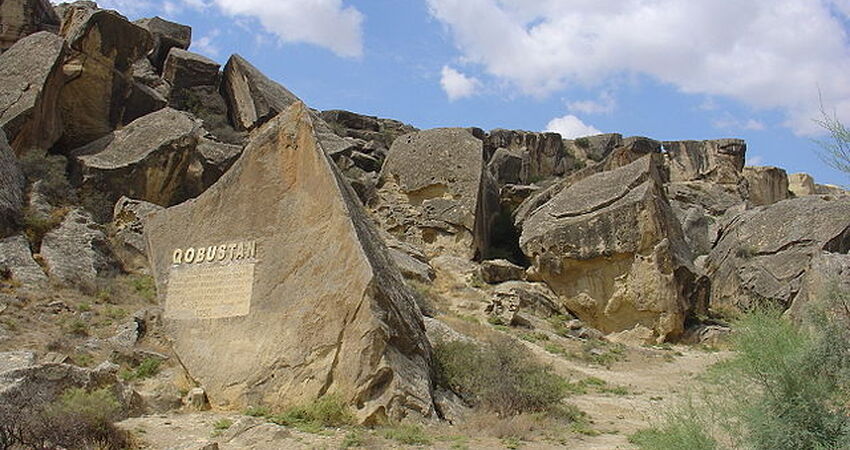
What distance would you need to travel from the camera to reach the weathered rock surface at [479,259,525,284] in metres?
19.8

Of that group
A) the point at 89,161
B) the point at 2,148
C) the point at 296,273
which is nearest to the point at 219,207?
the point at 296,273

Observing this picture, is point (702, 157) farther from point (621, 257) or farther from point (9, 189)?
point (9, 189)

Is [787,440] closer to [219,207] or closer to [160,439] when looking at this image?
[160,439]

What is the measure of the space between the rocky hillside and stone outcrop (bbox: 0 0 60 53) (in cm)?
9

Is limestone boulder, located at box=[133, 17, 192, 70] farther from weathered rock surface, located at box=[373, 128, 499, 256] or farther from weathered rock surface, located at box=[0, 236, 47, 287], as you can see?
weathered rock surface, located at box=[0, 236, 47, 287]

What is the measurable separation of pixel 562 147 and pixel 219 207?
1538 inches

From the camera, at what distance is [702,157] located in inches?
1988

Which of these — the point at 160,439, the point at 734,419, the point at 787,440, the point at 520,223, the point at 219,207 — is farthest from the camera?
the point at 520,223

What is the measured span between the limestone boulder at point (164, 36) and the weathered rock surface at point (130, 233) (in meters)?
11.5

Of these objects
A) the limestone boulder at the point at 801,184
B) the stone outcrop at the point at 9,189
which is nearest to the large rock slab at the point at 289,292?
the stone outcrop at the point at 9,189

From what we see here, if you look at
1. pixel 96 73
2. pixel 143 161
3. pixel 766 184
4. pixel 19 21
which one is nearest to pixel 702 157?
pixel 766 184

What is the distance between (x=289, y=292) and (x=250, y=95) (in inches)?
734

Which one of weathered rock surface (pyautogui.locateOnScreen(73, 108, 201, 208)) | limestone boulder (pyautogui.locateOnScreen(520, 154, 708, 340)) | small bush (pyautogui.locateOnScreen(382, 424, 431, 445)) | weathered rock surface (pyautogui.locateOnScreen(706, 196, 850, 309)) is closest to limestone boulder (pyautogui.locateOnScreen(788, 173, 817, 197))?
weathered rock surface (pyautogui.locateOnScreen(706, 196, 850, 309))

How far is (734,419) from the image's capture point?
6.19m
